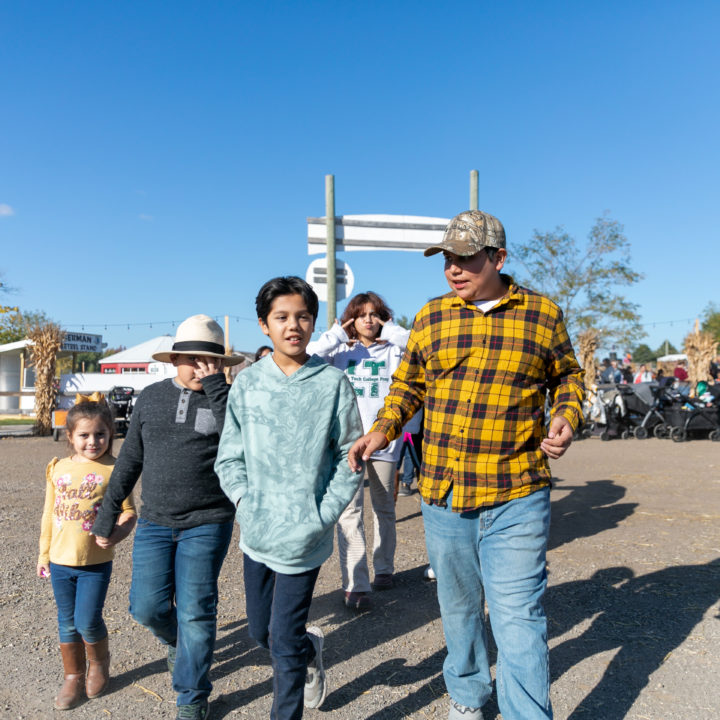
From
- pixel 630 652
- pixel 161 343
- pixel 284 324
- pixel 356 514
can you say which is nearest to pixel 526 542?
pixel 284 324

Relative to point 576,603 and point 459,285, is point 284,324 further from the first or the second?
point 576,603

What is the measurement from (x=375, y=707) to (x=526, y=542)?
1.15 metres

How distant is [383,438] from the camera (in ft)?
8.52

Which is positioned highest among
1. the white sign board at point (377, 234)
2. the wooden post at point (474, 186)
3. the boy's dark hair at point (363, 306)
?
the wooden post at point (474, 186)

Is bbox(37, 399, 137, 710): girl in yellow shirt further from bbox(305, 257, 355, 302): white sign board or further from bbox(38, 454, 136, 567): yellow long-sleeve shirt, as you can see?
bbox(305, 257, 355, 302): white sign board

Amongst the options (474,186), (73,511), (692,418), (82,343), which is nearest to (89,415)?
(73,511)

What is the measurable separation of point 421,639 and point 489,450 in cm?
175

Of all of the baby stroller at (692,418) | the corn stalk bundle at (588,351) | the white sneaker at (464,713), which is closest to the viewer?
the white sneaker at (464,713)

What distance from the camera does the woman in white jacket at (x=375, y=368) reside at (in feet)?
15.0

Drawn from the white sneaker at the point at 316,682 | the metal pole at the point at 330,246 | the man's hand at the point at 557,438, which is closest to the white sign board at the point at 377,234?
the metal pole at the point at 330,246

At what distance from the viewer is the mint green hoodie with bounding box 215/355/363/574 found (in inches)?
97.3

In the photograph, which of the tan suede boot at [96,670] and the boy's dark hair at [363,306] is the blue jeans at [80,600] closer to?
the tan suede boot at [96,670]

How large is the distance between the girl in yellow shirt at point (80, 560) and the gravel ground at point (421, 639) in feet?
0.51

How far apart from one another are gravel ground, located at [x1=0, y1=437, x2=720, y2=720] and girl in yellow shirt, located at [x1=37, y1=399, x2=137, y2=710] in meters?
0.16
